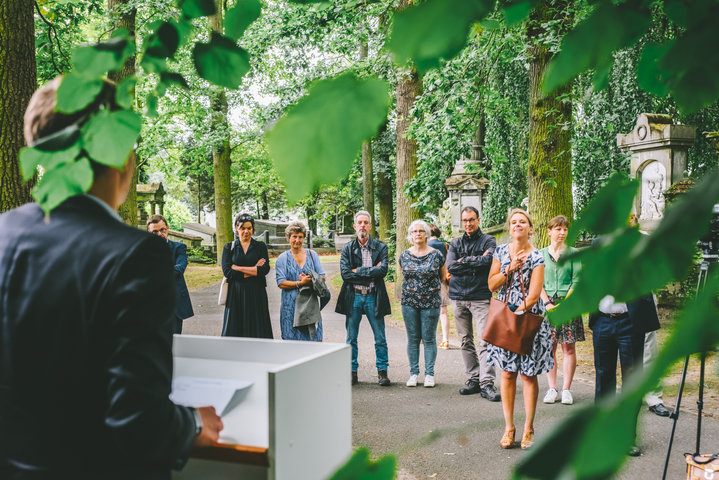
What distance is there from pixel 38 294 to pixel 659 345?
1299 mm

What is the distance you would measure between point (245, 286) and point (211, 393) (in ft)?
16.0

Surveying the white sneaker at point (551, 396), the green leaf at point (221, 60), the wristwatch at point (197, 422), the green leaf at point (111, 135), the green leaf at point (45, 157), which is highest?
the green leaf at point (221, 60)

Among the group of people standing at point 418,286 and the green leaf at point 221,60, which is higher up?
the green leaf at point 221,60

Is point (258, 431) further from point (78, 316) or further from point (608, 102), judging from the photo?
point (608, 102)

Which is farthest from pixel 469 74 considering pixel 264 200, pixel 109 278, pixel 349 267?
pixel 264 200

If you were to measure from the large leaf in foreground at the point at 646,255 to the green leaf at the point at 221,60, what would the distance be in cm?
49

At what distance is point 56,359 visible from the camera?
1.33m

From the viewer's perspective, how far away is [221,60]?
2.69 ft

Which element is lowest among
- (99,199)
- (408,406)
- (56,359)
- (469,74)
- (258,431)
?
(408,406)

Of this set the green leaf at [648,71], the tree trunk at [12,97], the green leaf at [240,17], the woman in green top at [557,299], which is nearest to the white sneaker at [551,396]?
the woman in green top at [557,299]

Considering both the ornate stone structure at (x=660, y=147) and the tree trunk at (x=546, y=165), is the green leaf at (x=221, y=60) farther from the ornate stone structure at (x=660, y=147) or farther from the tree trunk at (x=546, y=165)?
the ornate stone structure at (x=660, y=147)

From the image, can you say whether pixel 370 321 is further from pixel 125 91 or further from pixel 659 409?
pixel 125 91

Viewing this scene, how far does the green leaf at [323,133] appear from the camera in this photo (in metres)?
0.51

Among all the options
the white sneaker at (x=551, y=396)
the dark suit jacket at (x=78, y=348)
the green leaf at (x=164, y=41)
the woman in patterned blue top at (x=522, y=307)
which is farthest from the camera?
the white sneaker at (x=551, y=396)
